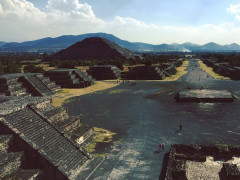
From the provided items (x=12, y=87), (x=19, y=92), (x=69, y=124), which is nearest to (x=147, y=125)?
(x=69, y=124)

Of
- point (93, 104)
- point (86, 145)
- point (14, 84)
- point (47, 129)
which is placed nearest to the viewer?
point (47, 129)

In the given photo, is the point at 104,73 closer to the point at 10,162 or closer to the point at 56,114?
the point at 56,114

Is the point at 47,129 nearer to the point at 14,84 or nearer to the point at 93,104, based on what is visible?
the point at 93,104

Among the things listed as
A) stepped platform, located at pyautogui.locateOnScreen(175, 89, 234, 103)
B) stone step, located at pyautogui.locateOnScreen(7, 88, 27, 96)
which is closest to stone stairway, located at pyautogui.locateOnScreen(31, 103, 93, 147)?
stone step, located at pyautogui.locateOnScreen(7, 88, 27, 96)

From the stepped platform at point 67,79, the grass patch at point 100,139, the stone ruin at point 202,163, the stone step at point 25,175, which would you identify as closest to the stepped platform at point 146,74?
the stepped platform at point 67,79

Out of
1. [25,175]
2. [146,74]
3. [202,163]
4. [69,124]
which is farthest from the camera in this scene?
[146,74]

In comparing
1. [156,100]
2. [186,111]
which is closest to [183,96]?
[156,100]

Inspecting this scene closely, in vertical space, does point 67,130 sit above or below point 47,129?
below
